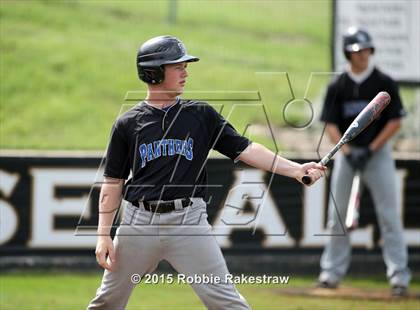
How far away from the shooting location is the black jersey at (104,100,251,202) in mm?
5426

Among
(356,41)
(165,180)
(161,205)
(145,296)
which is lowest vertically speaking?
(145,296)

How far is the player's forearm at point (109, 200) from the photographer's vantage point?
5503 mm

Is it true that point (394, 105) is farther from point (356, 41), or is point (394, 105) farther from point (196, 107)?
point (196, 107)

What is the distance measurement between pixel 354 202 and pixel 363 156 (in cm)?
51

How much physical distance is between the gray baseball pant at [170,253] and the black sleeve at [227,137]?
1.21ft

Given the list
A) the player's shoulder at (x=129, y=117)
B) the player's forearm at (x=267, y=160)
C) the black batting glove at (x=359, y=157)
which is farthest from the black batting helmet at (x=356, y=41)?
the player's shoulder at (x=129, y=117)

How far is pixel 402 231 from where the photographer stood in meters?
9.17

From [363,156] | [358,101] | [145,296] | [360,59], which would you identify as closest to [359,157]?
[363,156]

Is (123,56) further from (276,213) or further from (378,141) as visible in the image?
(378,141)

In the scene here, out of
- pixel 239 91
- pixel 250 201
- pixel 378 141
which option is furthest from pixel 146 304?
pixel 239 91

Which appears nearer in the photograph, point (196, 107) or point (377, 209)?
point (196, 107)

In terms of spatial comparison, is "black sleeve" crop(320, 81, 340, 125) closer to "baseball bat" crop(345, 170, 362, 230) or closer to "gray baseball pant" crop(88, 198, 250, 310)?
"baseball bat" crop(345, 170, 362, 230)

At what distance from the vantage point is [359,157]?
8656mm

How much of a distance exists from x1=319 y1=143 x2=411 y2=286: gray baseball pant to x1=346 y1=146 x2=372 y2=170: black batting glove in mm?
44
